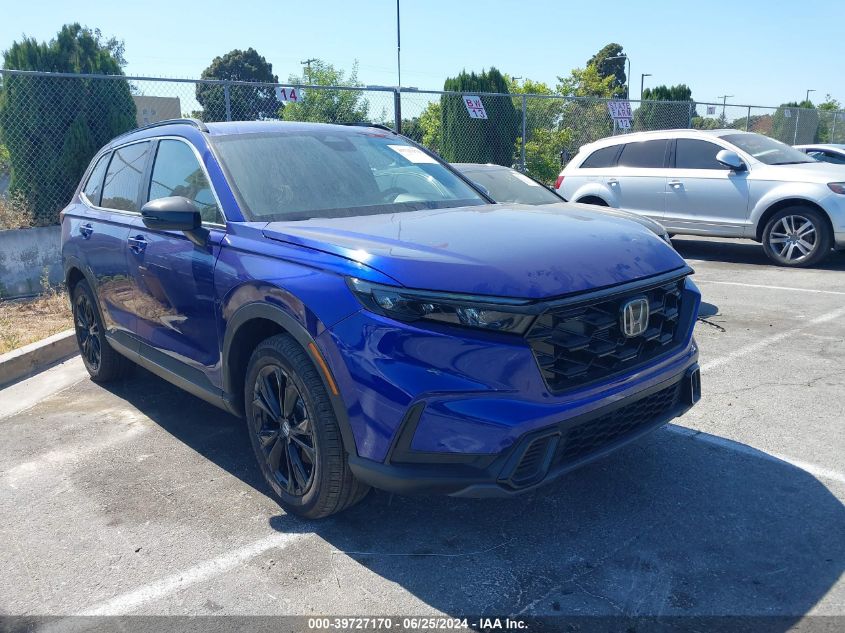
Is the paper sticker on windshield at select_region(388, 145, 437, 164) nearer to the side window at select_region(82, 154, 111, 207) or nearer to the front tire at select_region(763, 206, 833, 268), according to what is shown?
the side window at select_region(82, 154, 111, 207)

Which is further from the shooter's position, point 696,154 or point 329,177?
point 696,154

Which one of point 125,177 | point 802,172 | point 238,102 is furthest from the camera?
point 238,102

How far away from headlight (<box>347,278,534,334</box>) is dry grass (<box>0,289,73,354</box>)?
4.83 metres

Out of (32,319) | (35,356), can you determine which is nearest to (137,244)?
(35,356)

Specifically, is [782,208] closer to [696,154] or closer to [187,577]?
[696,154]

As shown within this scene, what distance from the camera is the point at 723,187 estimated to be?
9727mm

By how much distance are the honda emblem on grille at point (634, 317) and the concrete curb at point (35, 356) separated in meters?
4.92

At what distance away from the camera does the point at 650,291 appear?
3.05 metres

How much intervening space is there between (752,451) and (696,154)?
23.7 feet

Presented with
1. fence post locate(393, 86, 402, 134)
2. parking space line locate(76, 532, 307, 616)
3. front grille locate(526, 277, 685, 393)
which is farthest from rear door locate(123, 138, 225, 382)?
fence post locate(393, 86, 402, 134)

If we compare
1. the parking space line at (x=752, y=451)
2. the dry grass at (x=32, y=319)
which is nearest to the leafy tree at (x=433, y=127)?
the dry grass at (x=32, y=319)

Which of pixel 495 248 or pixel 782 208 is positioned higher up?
pixel 495 248

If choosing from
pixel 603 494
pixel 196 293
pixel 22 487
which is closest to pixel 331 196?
pixel 196 293

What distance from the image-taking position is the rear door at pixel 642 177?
10.3 meters
